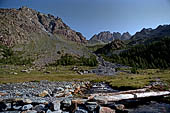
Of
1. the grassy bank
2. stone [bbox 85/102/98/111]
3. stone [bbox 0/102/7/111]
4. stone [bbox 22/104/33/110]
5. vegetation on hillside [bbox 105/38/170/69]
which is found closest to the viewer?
stone [bbox 22/104/33/110]

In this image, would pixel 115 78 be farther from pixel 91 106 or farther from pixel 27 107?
pixel 27 107

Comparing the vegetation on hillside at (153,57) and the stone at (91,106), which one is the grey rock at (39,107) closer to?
the stone at (91,106)

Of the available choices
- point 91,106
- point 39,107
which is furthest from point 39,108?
point 91,106

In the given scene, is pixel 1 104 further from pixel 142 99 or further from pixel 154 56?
pixel 154 56

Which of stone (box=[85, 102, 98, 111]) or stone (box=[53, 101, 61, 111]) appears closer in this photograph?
stone (box=[53, 101, 61, 111])

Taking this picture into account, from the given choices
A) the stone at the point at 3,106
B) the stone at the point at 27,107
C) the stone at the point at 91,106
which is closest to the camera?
the stone at the point at 27,107

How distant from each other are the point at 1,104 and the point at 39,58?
152 meters

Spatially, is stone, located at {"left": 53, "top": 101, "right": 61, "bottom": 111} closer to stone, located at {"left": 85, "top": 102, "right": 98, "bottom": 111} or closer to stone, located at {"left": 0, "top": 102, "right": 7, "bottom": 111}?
stone, located at {"left": 85, "top": 102, "right": 98, "bottom": 111}

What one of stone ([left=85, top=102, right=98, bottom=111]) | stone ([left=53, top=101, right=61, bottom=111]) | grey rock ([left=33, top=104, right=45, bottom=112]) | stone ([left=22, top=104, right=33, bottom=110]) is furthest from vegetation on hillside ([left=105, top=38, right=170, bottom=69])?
stone ([left=22, top=104, right=33, bottom=110])

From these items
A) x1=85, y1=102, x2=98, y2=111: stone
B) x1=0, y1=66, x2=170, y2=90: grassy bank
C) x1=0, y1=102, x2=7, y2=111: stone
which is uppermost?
x1=0, y1=102, x2=7, y2=111: stone

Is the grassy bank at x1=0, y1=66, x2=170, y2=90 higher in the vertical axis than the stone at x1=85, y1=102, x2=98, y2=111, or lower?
lower

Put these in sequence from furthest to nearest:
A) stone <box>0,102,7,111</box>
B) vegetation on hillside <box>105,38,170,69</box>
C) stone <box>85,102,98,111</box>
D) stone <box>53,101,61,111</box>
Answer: vegetation on hillside <box>105,38,170,69</box>, stone <box>0,102,7,111</box>, stone <box>85,102,98,111</box>, stone <box>53,101,61,111</box>

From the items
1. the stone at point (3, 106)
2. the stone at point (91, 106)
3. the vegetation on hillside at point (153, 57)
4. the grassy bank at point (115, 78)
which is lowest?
the grassy bank at point (115, 78)

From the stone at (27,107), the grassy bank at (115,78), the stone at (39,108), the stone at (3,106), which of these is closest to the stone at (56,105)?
the stone at (39,108)
